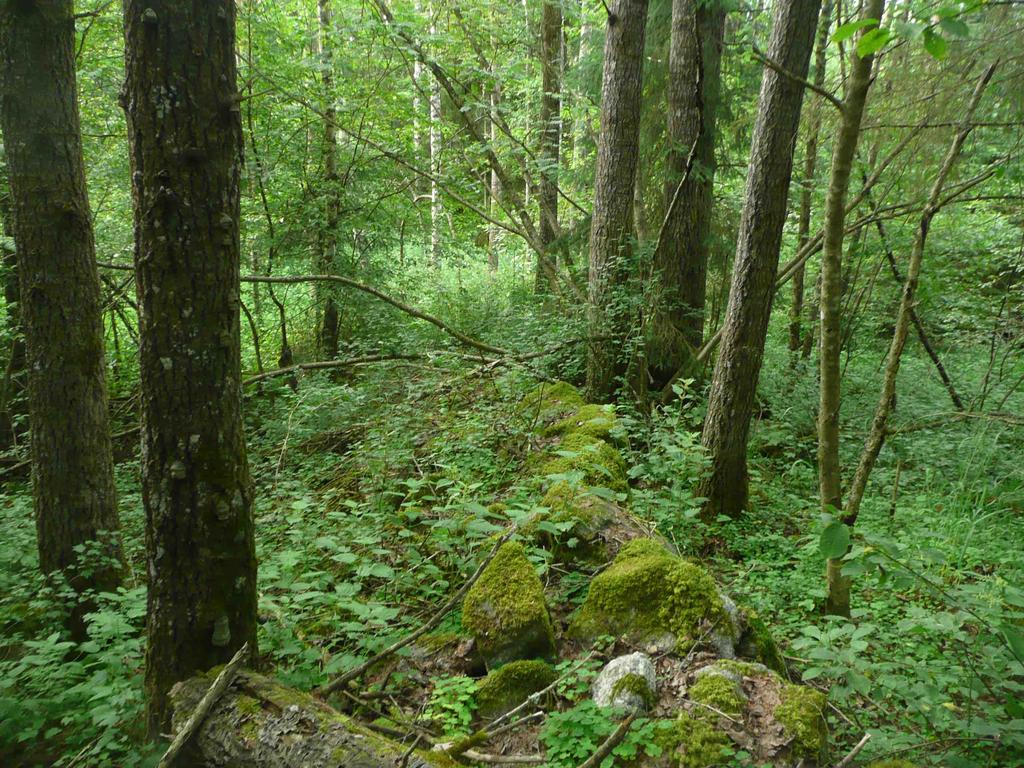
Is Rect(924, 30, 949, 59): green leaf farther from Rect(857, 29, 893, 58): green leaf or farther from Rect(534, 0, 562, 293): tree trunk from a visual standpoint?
Rect(534, 0, 562, 293): tree trunk

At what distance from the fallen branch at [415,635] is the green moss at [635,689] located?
1.08 m

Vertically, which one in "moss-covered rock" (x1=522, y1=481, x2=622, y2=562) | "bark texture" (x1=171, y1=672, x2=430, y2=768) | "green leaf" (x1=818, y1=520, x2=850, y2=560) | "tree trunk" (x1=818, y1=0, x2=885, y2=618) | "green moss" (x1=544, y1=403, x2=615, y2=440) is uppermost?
"tree trunk" (x1=818, y1=0, x2=885, y2=618)

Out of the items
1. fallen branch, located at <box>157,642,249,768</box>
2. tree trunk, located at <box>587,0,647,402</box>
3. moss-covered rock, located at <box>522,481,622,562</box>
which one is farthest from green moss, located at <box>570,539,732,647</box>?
tree trunk, located at <box>587,0,647,402</box>

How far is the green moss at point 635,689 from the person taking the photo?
8.38 feet

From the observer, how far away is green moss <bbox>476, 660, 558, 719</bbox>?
2.75 m

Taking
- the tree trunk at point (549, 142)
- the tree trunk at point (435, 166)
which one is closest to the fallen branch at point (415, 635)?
the tree trunk at point (549, 142)

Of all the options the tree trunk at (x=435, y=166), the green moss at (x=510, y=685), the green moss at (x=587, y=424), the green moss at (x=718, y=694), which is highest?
the tree trunk at (x=435, y=166)

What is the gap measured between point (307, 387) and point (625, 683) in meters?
5.93

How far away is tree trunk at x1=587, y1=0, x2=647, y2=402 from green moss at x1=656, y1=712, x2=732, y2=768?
4891 millimetres

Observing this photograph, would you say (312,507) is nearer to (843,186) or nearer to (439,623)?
(439,623)

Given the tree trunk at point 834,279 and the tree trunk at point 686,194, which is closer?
the tree trunk at point 834,279

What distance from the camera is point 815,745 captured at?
2.32 meters

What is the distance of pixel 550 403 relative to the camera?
6914 mm

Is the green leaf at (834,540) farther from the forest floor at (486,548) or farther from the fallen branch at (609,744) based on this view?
the fallen branch at (609,744)
